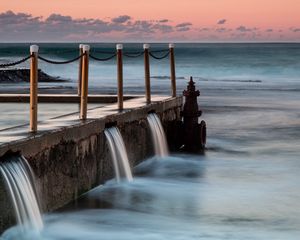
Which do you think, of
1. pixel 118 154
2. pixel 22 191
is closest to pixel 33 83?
pixel 22 191

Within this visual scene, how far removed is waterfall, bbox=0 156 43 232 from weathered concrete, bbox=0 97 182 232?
0.10 metres

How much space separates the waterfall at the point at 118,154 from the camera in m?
10.1

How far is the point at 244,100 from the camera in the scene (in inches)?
1107

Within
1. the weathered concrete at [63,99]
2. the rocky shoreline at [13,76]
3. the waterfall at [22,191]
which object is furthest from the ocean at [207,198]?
the rocky shoreline at [13,76]

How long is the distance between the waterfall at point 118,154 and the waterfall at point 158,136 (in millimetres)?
1830

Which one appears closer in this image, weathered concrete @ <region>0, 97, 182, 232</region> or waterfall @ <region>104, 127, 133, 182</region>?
weathered concrete @ <region>0, 97, 182, 232</region>

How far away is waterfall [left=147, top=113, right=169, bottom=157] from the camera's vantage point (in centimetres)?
1248

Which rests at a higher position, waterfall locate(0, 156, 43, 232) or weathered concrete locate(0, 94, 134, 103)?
weathered concrete locate(0, 94, 134, 103)

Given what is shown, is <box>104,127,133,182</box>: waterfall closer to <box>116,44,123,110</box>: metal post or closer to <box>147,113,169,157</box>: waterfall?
<box>116,44,123,110</box>: metal post

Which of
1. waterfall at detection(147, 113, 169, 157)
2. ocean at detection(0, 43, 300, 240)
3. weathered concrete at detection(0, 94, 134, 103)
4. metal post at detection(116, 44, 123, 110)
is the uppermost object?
metal post at detection(116, 44, 123, 110)

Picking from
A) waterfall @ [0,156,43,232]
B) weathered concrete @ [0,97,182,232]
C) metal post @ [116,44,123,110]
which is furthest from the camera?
metal post @ [116,44,123,110]

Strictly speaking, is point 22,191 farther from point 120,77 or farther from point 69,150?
point 120,77

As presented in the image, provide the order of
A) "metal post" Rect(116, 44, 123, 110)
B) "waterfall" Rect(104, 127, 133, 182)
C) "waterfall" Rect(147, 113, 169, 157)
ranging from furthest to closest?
"waterfall" Rect(147, 113, 169, 157) < "metal post" Rect(116, 44, 123, 110) < "waterfall" Rect(104, 127, 133, 182)

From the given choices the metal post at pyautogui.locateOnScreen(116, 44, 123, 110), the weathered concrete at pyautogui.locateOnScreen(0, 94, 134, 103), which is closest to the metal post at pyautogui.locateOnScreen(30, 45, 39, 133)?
the metal post at pyautogui.locateOnScreen(116, 44, 123, 110)
